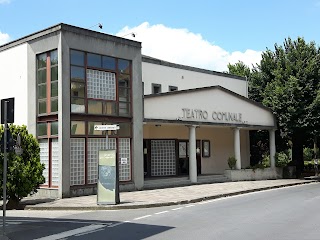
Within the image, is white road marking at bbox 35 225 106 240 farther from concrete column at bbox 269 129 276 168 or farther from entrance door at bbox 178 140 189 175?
concrete column at bbox 269 129 276 168

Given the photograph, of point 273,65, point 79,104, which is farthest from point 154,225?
point 273,65

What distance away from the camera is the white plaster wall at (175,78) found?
2470 centimetres

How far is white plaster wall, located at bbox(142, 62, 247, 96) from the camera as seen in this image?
2470cm

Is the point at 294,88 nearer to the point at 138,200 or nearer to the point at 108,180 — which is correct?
the point at 138,200

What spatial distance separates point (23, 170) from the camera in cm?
1664

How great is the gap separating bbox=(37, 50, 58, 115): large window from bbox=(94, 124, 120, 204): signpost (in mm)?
4299

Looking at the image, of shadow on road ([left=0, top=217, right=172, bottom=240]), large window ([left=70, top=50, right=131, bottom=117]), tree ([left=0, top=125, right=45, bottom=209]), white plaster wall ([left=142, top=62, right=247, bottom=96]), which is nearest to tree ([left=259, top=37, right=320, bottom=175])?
white plaster wall ([left=142, top=62, right=247, bottom=96])

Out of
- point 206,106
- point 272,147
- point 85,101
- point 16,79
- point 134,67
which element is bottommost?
point 272,147

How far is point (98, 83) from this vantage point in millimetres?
19688

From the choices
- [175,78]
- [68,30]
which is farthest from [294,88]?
[68,30]

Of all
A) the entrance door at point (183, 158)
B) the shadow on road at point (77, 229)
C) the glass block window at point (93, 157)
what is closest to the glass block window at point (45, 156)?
the glass block window at point (93, 157)

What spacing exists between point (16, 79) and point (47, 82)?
2.52m

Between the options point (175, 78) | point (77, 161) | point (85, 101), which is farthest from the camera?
point (175, 78)

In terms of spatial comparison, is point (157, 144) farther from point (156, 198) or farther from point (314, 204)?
point (314, 204)
